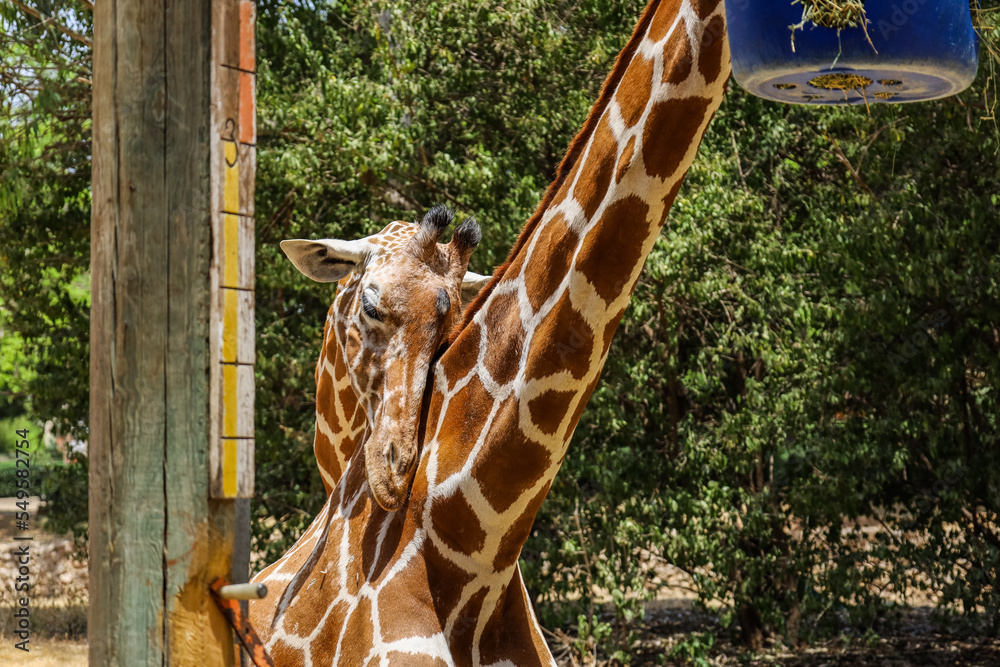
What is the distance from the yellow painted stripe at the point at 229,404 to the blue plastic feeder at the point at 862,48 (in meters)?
1.50

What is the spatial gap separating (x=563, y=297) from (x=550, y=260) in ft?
0.48

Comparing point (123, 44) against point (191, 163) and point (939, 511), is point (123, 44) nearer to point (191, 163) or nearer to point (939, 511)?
point (191, 163)

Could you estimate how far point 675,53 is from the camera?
9.77 ft

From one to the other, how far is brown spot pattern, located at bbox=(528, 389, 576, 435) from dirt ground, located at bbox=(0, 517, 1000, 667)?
552 cm

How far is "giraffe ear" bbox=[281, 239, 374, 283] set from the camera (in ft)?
15.1

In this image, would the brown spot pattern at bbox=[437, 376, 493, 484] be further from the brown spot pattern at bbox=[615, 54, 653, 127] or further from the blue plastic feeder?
the blue plastic feeder

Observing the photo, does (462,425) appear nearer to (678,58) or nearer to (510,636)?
(510,636)

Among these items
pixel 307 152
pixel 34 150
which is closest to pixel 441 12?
pixel 307 152

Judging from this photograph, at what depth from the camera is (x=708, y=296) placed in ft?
25.8

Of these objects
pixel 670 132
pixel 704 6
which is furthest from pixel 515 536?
pixel 704 6

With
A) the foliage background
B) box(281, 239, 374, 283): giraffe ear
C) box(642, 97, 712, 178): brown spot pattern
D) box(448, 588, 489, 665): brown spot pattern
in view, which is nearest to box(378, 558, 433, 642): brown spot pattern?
box(448, 588, 489, 665): brown spot pattern

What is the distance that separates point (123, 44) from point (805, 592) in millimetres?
7971

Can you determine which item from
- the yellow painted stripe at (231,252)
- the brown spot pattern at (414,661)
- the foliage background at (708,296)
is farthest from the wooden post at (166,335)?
the foliage background at (708,296)

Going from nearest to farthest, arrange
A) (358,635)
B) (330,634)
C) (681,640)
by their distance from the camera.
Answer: (358,635)
(330,634)
(681,640)
